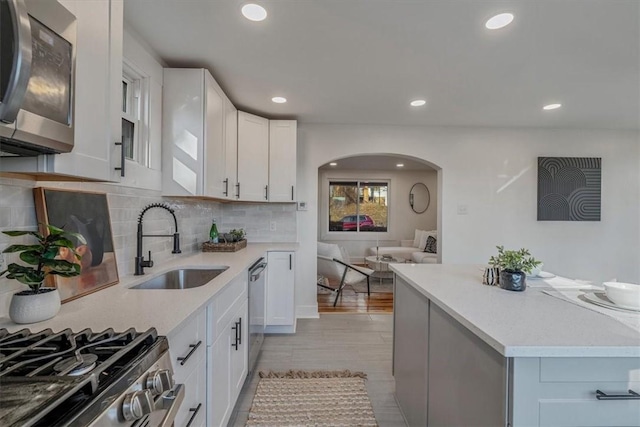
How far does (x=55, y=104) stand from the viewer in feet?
2.95

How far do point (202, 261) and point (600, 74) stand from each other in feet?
11.6

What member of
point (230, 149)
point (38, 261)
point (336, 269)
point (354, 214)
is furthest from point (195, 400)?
point (354, 214)

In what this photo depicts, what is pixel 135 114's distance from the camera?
200 cm

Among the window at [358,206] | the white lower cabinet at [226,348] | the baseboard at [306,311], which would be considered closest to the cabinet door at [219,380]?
the white lower cabinet at [226,348]

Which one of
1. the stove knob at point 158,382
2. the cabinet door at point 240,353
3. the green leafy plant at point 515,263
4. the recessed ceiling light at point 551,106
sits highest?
the recessed ceiling light at point 551,106

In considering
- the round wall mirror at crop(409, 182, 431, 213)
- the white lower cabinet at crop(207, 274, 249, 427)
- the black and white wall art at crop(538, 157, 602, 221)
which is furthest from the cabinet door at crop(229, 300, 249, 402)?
the round wall mirror at crop(409, 182, 431, 213)

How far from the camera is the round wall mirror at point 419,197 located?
809cm

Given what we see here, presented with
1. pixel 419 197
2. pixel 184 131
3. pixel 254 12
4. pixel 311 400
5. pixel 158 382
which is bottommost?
pixel 311 400

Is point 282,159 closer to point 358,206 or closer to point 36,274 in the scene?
point 36,274

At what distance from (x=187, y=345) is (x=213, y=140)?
1749 millimetres

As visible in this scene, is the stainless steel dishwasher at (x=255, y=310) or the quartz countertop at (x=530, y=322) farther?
the stainless steel dishwasher at (x=255, y=310)

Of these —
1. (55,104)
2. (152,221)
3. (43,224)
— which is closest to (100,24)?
(55,104)

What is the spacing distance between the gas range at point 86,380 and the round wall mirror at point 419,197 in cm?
776

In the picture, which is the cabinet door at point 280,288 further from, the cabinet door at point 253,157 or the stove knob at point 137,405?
the stove knob at point 137,405
